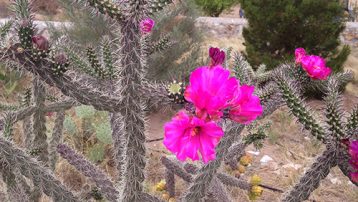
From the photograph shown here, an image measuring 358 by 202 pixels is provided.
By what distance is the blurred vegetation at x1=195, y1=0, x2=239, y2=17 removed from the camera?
1368cm

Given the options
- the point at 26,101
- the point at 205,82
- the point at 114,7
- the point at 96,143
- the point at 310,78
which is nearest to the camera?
the point at 205,82

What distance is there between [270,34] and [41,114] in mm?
4767

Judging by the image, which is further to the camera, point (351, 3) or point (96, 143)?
point (351, 3)

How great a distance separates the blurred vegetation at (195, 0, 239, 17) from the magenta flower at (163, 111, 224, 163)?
12756mm

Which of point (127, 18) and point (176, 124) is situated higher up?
point (127, 18)

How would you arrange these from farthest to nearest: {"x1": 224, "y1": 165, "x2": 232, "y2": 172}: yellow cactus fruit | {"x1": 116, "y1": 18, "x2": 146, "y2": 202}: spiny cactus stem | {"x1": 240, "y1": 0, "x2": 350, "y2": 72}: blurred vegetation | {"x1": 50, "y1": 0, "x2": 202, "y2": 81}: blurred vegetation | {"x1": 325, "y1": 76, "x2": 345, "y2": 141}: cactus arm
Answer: {"x1": 240, "y1": 0, "x2": 350, "y2": 72}: blurred vegetation, {"x1": 50, "y1": 0, "x2": 202, "y2": 81}: blurred vegetation, {"x1": 224, "y1": 165, "x2": 232, "y2": 172}: yellow cactus fruit, {"x1": 325, "y1": 76, "x2": 345, "y2": 141}: cactus arm, {"x1": 116, "y1": 18, "x2": 146, "y2": 202}: spiny cactus stem

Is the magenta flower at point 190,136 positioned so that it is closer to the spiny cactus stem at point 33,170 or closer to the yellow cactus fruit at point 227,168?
the spiny cactus stem at point 33,170

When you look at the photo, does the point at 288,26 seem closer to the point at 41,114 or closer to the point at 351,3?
the point at 41,114

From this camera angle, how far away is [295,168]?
4.06 metres

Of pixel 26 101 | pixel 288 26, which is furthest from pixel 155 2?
pixel 288 26

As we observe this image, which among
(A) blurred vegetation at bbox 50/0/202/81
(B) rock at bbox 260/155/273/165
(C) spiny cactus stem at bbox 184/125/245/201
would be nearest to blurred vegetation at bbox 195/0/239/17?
(A) blurred vegetation at bbox 50/0/202/81

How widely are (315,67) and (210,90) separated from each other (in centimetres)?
88

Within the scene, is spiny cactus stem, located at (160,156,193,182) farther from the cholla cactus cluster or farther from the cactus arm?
the cactus arm

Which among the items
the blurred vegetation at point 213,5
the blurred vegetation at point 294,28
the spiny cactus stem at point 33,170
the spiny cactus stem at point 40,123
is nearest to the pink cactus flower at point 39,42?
the spiny cactus stem at point 33,170
